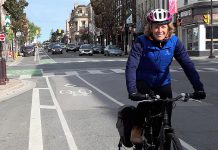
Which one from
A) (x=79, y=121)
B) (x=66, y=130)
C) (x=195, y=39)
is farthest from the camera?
(x=195, y=39)

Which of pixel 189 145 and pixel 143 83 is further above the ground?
pixel 143 83

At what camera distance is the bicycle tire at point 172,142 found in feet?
14.4

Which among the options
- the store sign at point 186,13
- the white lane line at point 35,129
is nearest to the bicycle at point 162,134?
→ the white lane line at point 35,129

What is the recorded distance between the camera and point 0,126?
10031 millimetres

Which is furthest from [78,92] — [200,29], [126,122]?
[200,29]

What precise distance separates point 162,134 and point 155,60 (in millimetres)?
794

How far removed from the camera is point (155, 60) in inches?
193

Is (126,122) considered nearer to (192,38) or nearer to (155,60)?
(155,60)

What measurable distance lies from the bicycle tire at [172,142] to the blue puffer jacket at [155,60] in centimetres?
66

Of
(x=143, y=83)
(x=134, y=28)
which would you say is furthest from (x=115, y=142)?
(x=134, y=28)

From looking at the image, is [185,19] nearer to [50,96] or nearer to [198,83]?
[50,96]

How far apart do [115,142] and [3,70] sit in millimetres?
14203

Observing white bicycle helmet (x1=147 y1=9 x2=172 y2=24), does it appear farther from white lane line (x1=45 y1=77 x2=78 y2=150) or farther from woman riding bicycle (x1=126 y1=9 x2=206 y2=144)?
white lane line (x1=45 y1=77 x2=78 y2=150)

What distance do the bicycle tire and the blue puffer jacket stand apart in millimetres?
665
